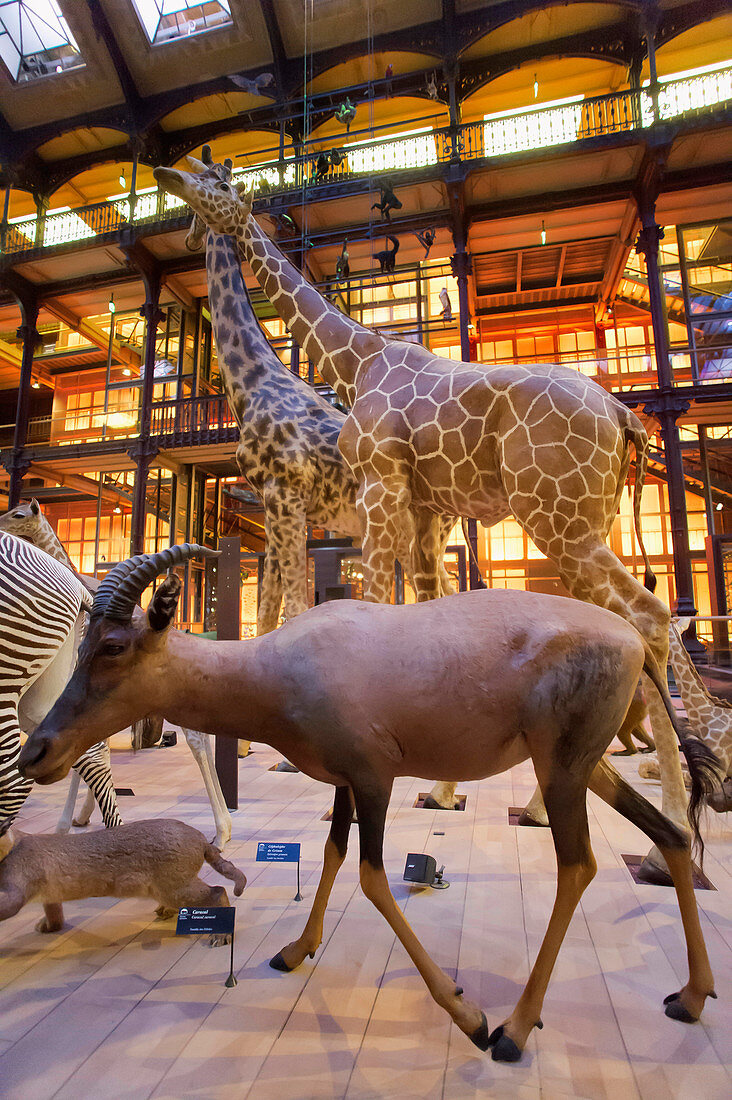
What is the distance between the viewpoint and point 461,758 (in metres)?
1.62

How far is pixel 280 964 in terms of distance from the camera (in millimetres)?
1849

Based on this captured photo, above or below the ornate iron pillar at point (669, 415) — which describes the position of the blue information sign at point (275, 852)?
below

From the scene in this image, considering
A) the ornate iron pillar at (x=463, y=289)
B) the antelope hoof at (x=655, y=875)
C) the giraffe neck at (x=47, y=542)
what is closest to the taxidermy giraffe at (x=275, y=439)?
the giraffe neck at (x=47, y=542)

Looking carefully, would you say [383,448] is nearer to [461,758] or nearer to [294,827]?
[461,758]

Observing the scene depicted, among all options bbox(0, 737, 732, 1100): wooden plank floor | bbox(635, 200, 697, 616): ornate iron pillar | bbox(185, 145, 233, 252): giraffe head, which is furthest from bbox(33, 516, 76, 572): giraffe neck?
bbox(635, 200, 697, 616): ornate iron pillar

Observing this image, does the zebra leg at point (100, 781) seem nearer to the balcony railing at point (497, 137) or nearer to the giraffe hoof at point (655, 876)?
the giraffe hoof at point (655, 876)

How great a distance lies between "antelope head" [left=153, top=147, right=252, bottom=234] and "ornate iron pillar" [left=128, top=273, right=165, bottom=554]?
8.85m

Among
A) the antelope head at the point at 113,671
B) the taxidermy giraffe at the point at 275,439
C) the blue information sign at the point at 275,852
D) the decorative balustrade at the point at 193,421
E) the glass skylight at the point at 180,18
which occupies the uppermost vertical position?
the glass skylight at the point at 180,18

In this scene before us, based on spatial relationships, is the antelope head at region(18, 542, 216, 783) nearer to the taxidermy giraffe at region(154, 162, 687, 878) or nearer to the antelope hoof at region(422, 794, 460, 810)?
the taxidermy giraffe at region(154, 162, 687, 878)

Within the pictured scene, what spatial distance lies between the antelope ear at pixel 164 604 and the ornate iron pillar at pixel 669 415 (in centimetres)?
907

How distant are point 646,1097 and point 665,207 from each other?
1320 cm

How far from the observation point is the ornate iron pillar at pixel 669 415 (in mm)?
9344

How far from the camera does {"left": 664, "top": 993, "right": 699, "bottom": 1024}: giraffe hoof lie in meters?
1.60

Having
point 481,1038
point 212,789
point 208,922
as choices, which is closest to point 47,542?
point 212,789
